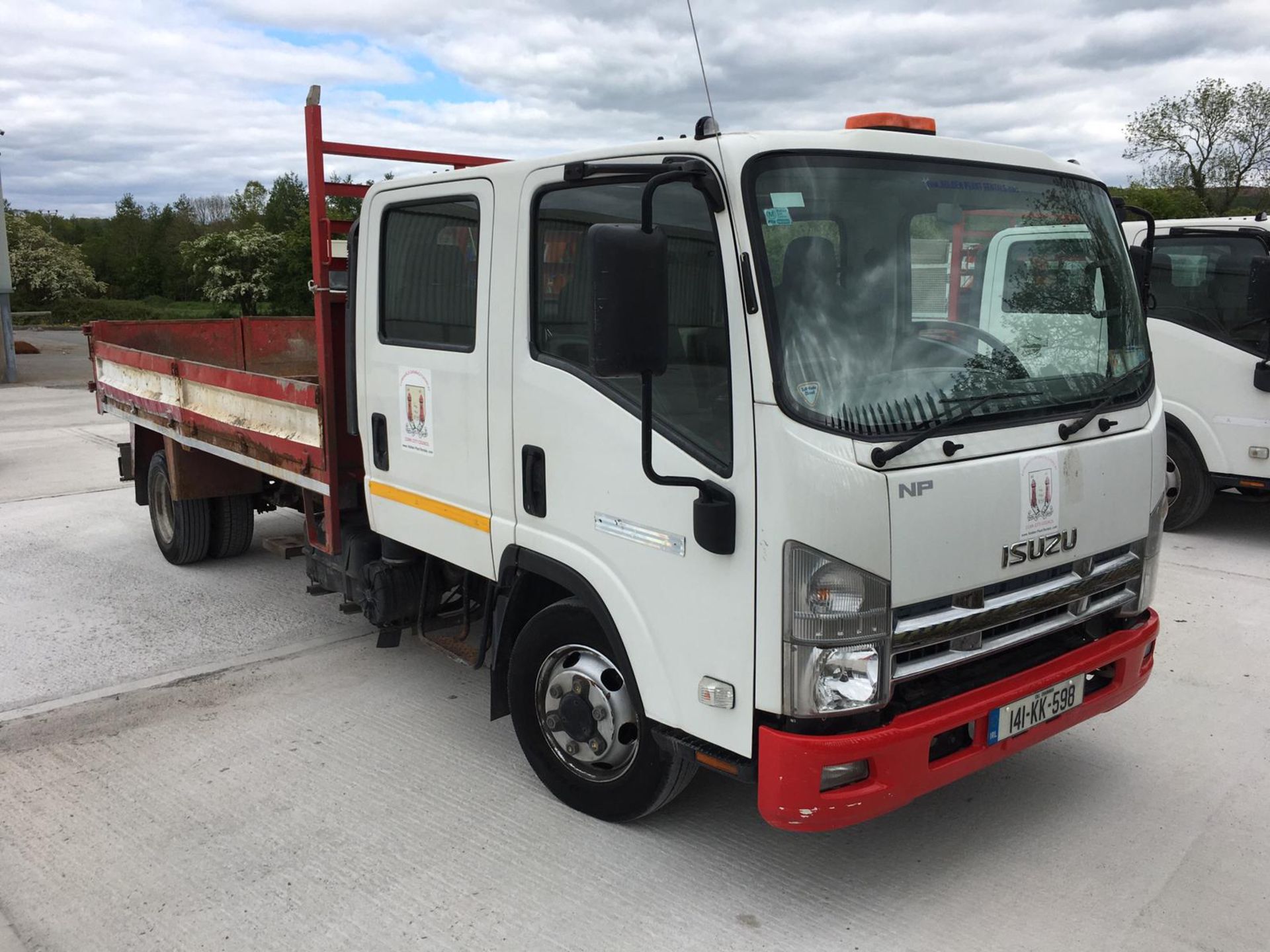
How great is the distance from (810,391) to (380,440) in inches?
86.3

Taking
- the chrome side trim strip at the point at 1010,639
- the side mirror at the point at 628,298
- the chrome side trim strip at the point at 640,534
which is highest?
the side mirror at the point at 628,298

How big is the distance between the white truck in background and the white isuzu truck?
4.01 m

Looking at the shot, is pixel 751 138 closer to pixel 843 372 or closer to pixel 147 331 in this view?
pixel 843 372

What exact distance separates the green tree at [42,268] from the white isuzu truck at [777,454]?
45.6 m

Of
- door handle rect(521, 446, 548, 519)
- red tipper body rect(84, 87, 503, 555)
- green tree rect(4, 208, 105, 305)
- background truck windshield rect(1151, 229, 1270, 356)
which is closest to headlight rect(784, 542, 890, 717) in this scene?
door handle rect(521, 446, 548, 519)

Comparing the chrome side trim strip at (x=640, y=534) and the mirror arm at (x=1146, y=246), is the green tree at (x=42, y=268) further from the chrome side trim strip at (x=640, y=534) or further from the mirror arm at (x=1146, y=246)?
the mirror arm at (x=1146, y=246)

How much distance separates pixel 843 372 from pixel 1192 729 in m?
2.77

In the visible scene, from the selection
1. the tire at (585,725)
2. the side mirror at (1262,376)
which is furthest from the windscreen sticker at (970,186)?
the side mirror at (1262,376)

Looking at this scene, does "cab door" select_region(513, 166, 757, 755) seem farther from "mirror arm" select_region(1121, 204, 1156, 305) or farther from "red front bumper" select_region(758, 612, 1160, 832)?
"mirror arm" select_region(1121, 204, 1156, 305)

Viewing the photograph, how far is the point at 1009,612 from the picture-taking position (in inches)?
116

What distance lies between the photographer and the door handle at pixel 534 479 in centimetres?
336

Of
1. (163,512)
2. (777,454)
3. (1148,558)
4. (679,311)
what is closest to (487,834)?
(777,454)

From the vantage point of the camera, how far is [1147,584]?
11.5 ft

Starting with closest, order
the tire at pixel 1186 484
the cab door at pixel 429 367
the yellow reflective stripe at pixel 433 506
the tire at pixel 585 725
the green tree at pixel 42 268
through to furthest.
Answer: the tire at pixel 585 725 < the cab door at pixel 429 367 < the yellow reflective stripe at pixel 433 506 < the tire at pixel 1186 484 < the green tree at pixel 42 268
